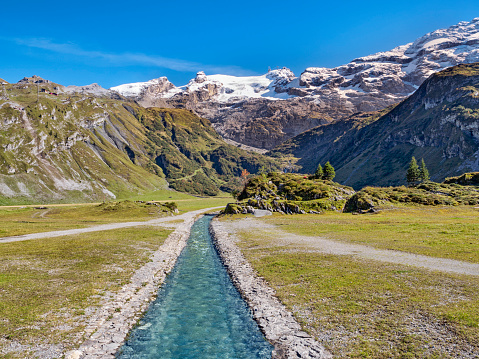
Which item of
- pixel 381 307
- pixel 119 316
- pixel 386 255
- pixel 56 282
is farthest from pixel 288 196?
pixel 119 316

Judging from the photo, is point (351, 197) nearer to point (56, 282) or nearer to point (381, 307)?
point (381, 307)

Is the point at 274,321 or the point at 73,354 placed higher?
the point at 73,354

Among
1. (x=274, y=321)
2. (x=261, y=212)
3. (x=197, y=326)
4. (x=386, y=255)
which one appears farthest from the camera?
(x=261, y=212)

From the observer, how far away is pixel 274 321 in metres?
17.3

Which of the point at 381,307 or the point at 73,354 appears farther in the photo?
the point at 381,307

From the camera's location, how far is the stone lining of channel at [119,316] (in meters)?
14.2

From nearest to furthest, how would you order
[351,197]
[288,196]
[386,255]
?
[386,255]
[351,197]
[288,196]

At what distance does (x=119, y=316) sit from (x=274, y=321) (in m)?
10.2

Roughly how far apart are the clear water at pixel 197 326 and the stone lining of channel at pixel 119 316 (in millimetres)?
641

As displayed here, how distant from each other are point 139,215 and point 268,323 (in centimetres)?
9845

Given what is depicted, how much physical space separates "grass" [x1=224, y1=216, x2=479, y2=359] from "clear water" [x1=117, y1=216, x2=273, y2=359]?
132 inches

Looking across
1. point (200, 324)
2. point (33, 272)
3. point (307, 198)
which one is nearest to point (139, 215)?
point (307, 198)

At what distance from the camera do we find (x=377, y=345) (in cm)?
1298

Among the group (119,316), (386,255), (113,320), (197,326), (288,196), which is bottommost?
(197,326)
